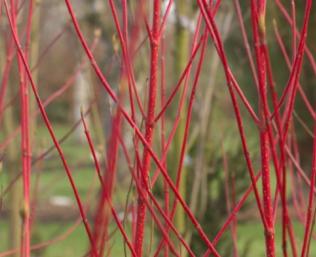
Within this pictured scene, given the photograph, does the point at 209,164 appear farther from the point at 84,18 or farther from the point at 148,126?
the point at 84,18

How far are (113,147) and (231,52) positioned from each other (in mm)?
9816

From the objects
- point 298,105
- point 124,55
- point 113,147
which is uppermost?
point 124,55

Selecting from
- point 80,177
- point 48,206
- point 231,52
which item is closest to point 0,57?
point 231,52

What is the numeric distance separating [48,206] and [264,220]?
43.8ft

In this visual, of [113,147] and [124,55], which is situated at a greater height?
[124,55]

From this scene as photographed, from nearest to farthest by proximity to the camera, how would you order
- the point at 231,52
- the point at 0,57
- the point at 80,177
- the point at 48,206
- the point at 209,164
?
the point at 0,57, the point at 209,164, the point at 231,52, the point at 48,206, the point at 80,177

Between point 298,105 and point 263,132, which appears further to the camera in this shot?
point 298,105

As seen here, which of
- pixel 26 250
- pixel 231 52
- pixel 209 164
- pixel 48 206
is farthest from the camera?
pixel 48 206

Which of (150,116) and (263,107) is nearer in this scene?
(263,107)

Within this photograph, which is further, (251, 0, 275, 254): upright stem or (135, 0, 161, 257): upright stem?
(135, 0, 161, 257): upright stem

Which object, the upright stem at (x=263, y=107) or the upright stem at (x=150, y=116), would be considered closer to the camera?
the upright stem at (x=263, y=107)

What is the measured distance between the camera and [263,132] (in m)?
1.56

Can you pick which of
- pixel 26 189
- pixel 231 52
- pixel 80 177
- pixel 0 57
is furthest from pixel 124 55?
pixel 80 177

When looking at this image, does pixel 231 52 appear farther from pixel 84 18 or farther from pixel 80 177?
pixel 80 177
